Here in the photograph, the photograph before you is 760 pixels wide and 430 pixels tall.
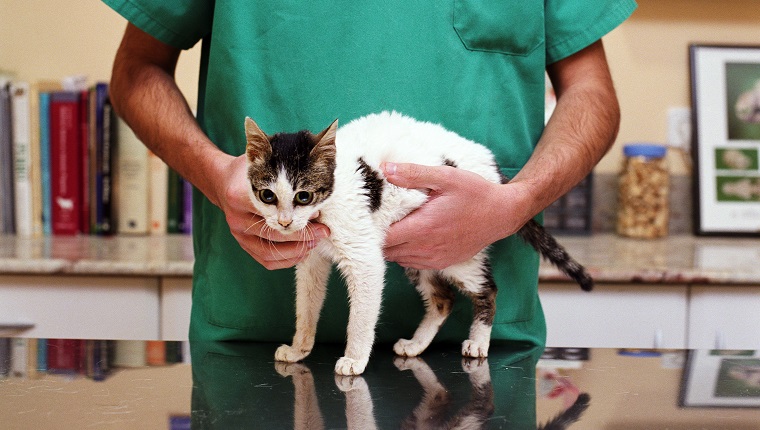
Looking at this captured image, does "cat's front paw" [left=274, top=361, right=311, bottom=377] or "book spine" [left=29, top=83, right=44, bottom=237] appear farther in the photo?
"book spine" [left=29, top=83, right=44, bottom=237]

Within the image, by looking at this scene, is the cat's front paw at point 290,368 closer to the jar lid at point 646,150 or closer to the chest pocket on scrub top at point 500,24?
the chest pocket on scrub top at point 500,24

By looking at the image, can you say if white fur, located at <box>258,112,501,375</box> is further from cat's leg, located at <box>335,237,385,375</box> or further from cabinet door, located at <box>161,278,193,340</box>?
cabinet door, located at <box>161,278,193,340</box>

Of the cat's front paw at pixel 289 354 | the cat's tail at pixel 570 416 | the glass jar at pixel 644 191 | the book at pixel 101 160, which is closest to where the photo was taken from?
the cat's tail at pixel 570 416

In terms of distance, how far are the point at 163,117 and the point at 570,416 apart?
2.40 feet

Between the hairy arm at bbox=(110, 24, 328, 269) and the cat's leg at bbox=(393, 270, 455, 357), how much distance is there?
0.64ft

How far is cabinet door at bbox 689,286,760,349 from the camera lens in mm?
1869

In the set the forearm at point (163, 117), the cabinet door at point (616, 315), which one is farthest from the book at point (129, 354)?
the cabinet door at point (616, 315)

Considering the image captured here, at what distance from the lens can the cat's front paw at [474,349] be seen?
1.03 meters

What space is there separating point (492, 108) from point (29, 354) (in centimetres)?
73

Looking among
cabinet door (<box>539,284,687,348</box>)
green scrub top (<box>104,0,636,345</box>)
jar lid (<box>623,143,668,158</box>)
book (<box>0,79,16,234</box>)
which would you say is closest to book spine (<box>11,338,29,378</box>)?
green scrub top (<box>104,0,636,345</box>)

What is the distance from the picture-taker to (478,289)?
42.1 inches

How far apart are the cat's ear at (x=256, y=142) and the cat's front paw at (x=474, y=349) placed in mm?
379

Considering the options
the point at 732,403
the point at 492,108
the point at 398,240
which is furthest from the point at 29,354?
the point at 732,403

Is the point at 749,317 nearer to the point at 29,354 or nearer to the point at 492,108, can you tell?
the point at 492,108
